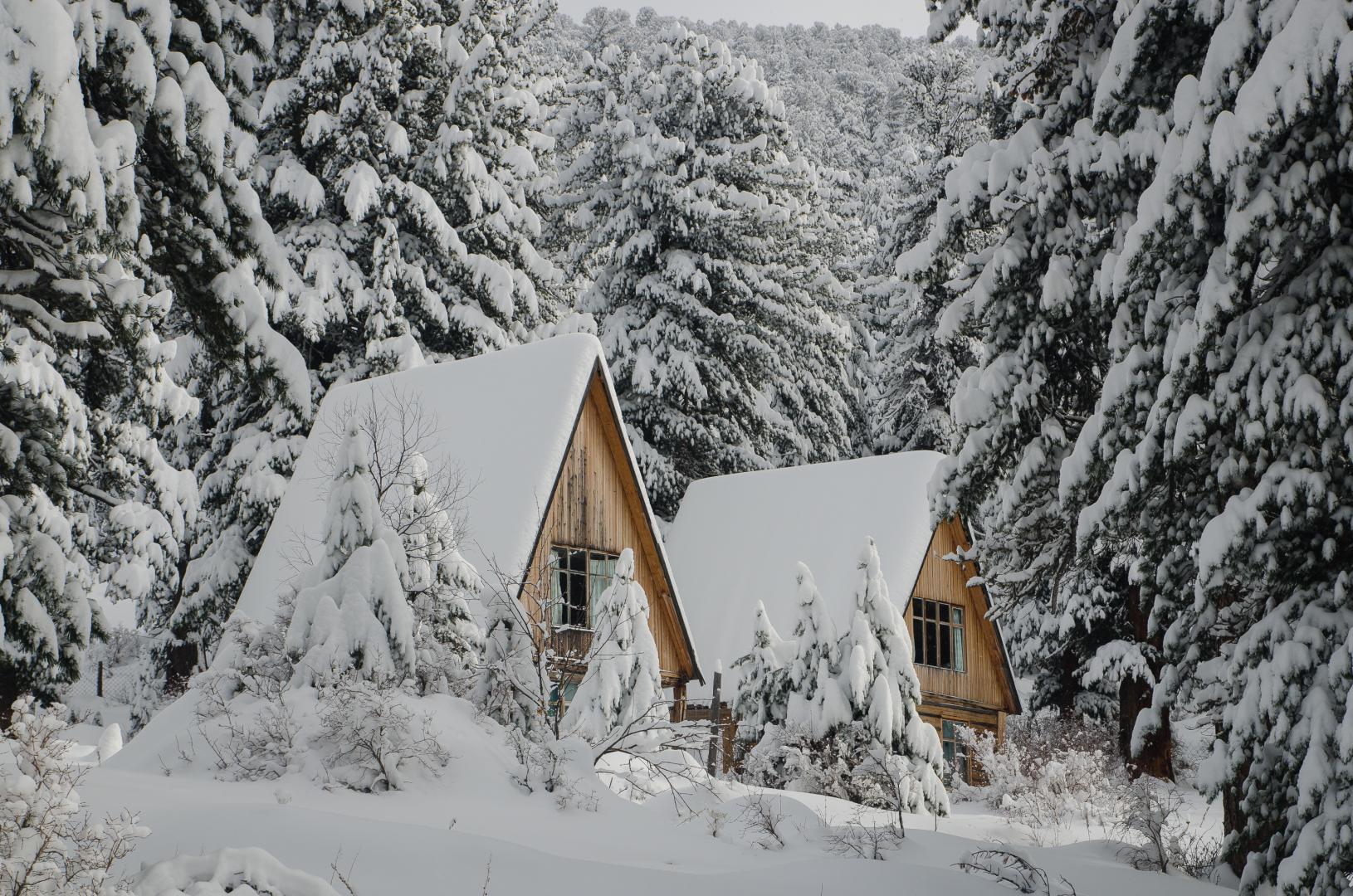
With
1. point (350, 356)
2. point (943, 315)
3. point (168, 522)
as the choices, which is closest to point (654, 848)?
point (943, 315)

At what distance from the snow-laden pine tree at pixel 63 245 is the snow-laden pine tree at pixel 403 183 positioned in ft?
52.2

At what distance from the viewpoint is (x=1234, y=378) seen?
26.8 feet

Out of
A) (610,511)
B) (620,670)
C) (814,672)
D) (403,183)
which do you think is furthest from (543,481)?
(403,183)

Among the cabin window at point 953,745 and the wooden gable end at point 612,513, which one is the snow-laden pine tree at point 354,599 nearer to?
the wooden gable end at point 612,513

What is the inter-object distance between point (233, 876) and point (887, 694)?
1122cm

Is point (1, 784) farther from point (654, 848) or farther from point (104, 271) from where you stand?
point (654, 848)

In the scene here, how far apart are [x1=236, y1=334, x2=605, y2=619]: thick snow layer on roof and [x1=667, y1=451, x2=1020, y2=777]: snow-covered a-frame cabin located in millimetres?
6401

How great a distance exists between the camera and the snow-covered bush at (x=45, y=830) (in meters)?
5.09

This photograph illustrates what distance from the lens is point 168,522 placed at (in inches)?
827

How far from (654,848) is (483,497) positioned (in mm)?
9644

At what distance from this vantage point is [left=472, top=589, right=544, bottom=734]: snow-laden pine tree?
12.6m

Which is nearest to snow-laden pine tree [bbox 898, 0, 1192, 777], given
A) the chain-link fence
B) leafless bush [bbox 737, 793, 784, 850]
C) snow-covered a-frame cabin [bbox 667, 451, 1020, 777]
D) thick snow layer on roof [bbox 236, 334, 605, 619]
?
leafless bush [bbox 737, 793, 784, 850]

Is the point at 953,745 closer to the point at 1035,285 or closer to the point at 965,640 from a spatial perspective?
the point at 965,640

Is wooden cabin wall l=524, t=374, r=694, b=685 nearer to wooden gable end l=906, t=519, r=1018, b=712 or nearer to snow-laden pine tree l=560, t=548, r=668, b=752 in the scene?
snow-laden pine tree l=560, t=548, r=668, b=752
